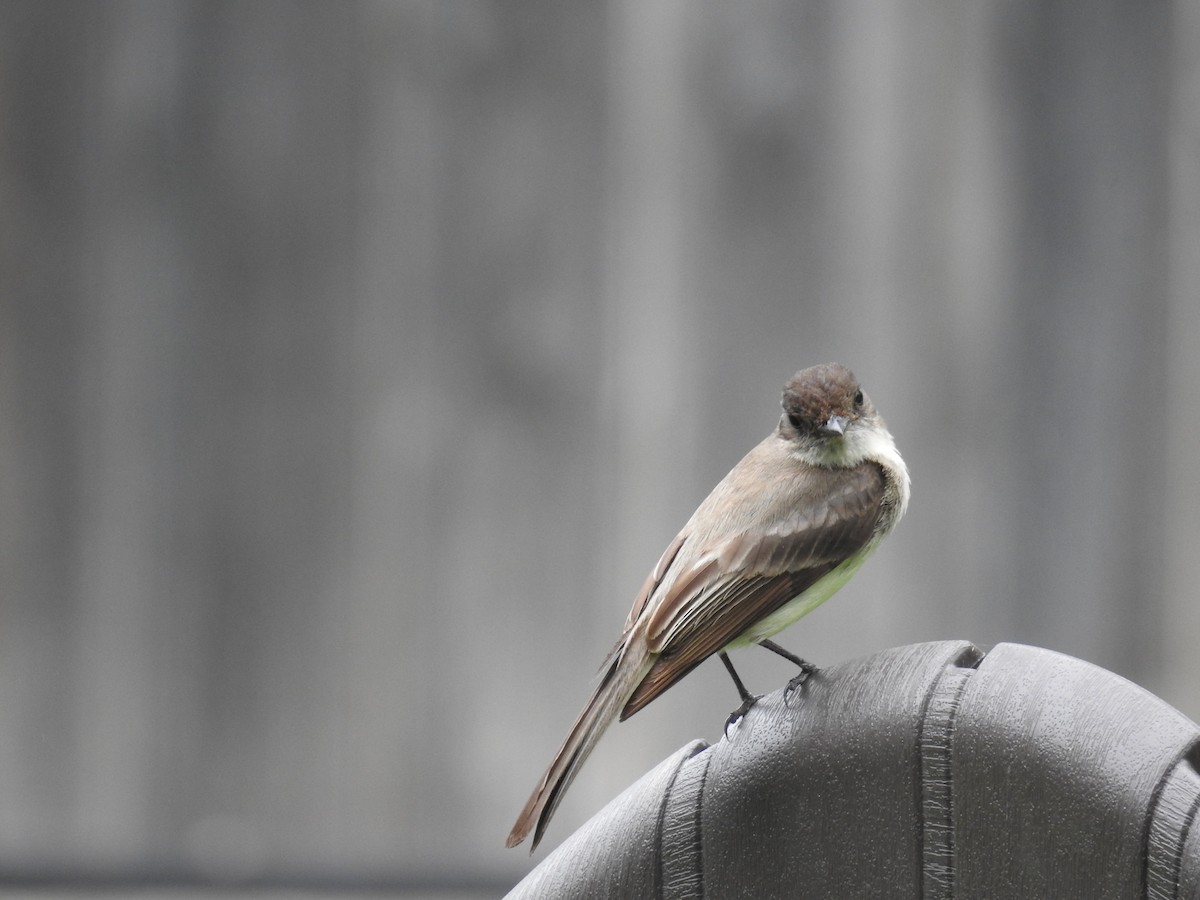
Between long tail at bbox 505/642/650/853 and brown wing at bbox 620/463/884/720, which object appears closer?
long tail at bbox 505/642/650/853

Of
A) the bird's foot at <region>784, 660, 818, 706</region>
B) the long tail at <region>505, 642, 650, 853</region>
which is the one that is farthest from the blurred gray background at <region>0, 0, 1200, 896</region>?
the bird's foot at <region>784, 660, 818, 706</region>

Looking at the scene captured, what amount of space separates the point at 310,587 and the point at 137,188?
4.43 ft

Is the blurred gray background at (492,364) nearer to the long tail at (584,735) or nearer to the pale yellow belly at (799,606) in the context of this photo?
the pale yellow belly at (799,606)

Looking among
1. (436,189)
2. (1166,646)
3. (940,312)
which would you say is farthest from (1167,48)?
(436,189)

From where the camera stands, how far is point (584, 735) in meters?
2.18

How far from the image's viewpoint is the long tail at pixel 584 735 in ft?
6.45

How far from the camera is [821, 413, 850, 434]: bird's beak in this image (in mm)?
2975

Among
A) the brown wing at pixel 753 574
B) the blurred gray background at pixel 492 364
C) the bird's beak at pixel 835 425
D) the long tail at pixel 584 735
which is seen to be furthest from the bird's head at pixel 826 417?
the blurred gray background at pixel 492 364

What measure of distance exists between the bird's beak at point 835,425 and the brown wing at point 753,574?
0.11 metres

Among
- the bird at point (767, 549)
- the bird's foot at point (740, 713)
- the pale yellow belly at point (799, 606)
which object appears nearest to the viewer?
the bird's foot at point (740, 713)

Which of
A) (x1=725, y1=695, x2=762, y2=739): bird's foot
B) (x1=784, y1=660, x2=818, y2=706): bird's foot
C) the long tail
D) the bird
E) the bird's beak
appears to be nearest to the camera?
the long tail

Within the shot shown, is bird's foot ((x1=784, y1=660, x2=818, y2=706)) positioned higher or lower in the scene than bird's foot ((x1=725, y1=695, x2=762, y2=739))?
higher

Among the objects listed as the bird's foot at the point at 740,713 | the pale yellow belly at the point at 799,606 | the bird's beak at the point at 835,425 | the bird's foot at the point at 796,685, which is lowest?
the bird's foot at the point at 740,713

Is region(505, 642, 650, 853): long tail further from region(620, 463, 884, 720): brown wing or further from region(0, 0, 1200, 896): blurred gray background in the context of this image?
region(0, 0, 1200, 896): blurred gray background
